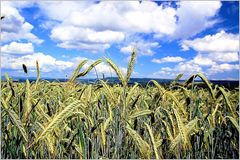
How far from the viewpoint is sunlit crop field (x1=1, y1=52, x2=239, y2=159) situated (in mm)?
1332

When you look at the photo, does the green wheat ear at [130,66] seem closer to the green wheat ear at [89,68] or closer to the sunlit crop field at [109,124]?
the sunlit crop field at [109,124]

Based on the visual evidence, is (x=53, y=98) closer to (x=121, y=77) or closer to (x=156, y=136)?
(x=156, y=136)

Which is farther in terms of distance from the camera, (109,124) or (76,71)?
(109,124)

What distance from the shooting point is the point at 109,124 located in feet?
6.00

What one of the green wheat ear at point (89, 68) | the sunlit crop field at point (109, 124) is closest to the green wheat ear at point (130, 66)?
the sunlit crop field at point (109, 124)

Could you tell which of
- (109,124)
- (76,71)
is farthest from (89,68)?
(109,124)

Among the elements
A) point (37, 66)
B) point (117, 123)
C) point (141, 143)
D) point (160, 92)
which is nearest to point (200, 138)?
point (160, 92)

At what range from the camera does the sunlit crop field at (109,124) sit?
133cm

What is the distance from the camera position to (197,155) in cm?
210

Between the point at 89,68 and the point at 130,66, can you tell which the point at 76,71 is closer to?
the point at 89,68

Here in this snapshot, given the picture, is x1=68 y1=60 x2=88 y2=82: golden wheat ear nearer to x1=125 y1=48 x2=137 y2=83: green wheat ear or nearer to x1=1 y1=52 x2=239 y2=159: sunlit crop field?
x1=1 y1=52 x2=239 y2=159: sunlit crop field

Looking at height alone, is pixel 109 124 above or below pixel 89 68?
below

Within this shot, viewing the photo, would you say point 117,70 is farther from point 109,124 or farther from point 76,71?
point 109,124

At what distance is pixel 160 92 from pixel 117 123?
27cm
